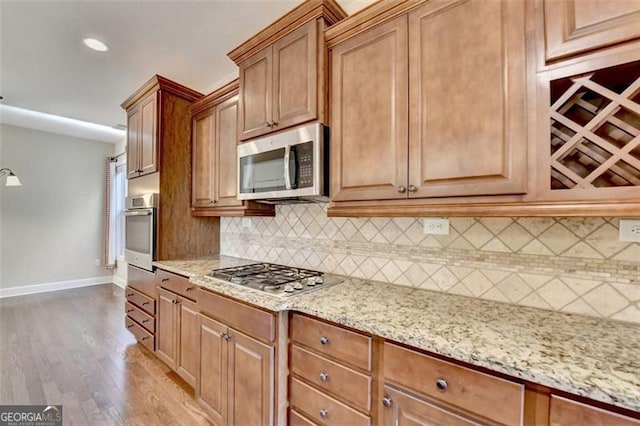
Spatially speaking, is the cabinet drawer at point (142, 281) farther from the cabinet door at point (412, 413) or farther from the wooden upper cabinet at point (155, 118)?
the cabinet door at point (412, 413)

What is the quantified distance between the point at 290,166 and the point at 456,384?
128 centimetres

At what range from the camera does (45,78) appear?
3.01 metres

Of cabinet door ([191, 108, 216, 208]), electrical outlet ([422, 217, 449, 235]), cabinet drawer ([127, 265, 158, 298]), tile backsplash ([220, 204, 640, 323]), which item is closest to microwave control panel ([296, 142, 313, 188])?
tile backsplash ([220, 204, 640, 323])

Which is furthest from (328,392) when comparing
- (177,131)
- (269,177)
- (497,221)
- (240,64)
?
(177,131)

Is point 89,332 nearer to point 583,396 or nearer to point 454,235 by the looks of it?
point 454,235

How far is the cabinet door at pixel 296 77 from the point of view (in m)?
1.63

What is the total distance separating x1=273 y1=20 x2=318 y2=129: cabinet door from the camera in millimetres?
1627

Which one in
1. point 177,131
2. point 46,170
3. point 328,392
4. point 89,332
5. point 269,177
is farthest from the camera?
point 46,170

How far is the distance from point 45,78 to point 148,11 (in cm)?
192

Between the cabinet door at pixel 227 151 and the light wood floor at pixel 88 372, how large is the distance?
1518 millimetres

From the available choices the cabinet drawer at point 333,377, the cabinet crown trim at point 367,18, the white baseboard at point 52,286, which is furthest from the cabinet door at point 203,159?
the white baseboard at point 52,286

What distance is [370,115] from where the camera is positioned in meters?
1.42

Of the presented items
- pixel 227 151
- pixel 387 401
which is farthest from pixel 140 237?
pixel 387 401

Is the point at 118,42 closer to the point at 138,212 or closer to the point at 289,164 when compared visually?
the point at 138,212
